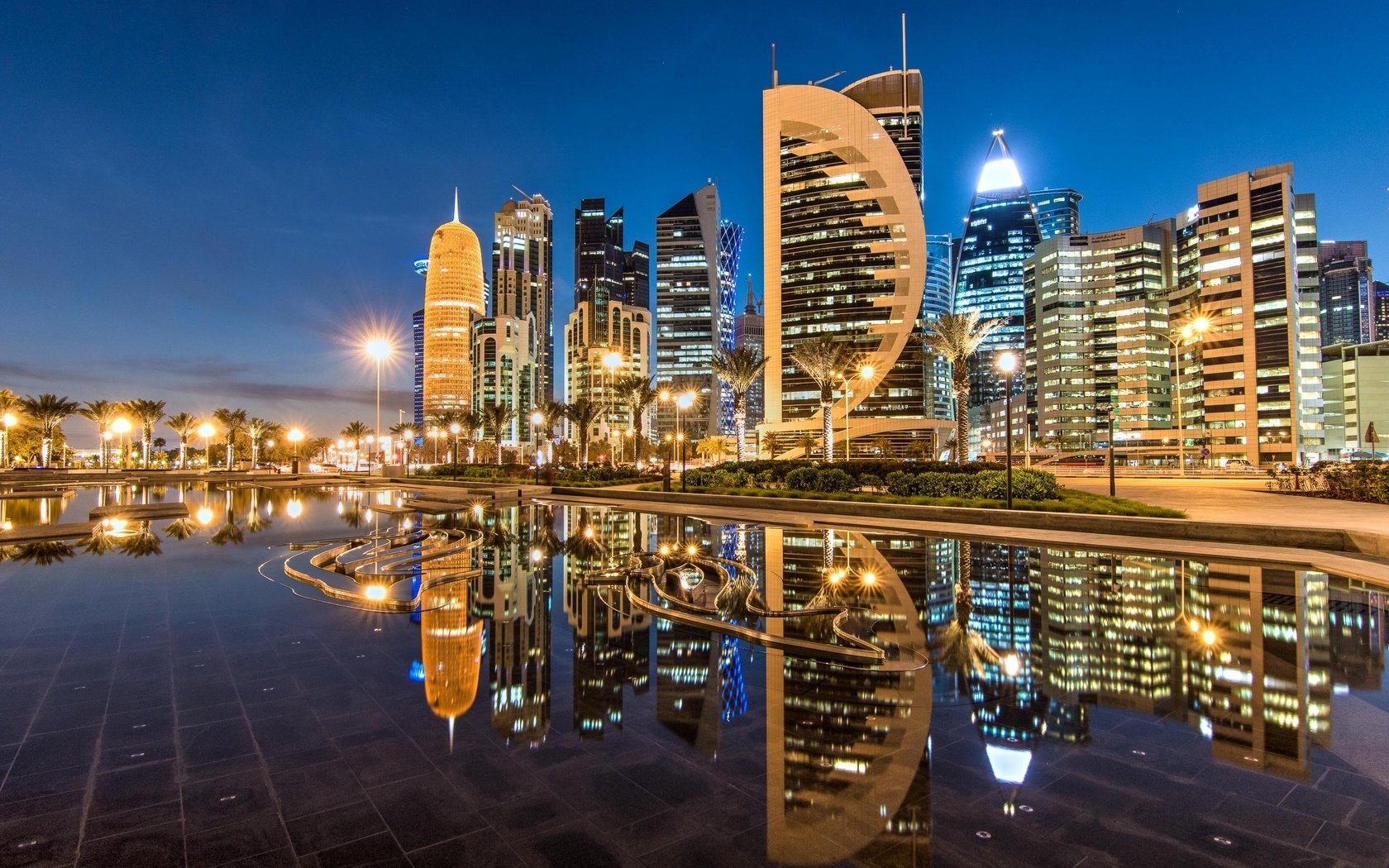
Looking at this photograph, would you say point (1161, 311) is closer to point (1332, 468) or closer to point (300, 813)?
point (1332, 468)

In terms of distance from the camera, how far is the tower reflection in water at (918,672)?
4.73m

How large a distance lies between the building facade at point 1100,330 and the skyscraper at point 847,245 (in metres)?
56.0

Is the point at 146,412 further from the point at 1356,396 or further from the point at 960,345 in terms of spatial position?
the point at 1356,396

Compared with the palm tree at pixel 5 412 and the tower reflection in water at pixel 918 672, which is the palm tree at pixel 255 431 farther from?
the tower reflection in water at pixel 918 672

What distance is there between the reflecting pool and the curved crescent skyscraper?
638 ft

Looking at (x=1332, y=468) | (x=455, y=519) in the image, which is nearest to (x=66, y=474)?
(x=455, y=519)

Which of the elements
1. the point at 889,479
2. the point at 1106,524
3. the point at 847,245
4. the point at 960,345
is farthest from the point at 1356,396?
the point at 1106,524

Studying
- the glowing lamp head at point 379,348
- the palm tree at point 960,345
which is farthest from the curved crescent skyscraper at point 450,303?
the palm tree at point 960,345

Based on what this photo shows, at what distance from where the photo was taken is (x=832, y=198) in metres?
130

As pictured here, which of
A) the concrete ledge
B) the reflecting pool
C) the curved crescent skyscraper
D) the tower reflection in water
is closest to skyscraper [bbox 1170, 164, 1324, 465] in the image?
the concrete ledge

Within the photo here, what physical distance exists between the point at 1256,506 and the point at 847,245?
114 m

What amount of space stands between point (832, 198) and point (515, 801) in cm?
13918

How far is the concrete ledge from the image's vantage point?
15578 mm

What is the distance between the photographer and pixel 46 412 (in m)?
68.8
